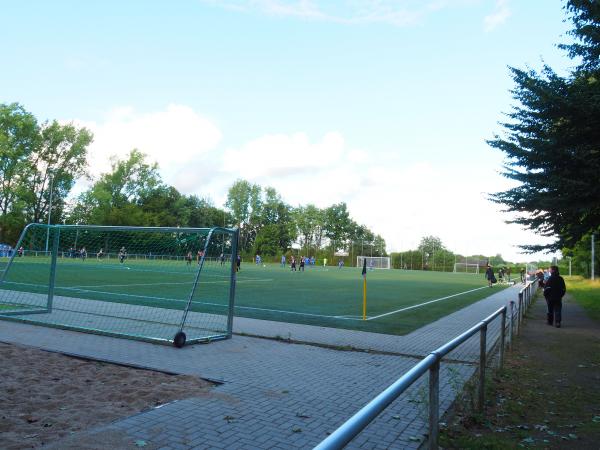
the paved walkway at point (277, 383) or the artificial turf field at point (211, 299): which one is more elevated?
the artificial turf field at point (211, 299)

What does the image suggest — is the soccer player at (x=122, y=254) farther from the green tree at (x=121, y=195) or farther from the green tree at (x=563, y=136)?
the green tree at (x=121, y=195)

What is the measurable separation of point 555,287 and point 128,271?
11.8m

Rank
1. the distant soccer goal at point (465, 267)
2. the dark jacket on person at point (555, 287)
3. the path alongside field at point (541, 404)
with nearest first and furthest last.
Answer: the path alongside field at point (541, 404) < the dark jacket on person at point (555, 287) < the distant soccer goal at point (465, 267)

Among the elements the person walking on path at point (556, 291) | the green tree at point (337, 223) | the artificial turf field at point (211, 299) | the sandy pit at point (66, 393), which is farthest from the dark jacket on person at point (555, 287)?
the green tree at point (337, 223)

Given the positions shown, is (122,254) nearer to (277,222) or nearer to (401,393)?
(401,393)

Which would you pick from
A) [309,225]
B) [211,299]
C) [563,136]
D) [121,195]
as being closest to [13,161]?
[121,195]

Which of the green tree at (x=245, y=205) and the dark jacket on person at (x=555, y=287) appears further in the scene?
the green tree at (x=245, y=205)

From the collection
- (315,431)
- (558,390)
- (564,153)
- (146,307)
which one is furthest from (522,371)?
(146,307)

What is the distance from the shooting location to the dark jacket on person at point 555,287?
1377 cm

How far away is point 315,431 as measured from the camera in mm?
4777

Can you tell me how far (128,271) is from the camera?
13.9 m

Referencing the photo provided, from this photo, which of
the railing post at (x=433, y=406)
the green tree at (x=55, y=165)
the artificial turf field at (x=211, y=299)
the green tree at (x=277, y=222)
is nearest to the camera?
the railing post at (x=433, y=406)

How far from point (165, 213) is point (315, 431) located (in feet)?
293

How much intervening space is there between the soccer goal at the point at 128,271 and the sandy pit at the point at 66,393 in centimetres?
201
